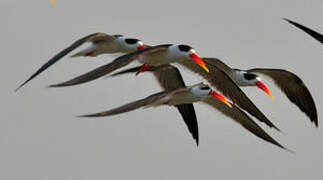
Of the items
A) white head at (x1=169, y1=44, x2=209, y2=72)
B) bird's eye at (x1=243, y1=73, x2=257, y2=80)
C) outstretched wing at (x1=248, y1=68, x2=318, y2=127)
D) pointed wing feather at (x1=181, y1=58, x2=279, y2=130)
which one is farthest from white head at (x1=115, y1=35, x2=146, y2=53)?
outstretched wing at (x1=248, y1=68, x2=318, y2=127)

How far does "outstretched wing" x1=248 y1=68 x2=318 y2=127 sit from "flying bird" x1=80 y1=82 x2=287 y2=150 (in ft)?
6.47

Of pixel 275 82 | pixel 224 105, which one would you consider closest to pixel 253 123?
pixel 224 105

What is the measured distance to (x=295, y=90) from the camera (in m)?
20.4

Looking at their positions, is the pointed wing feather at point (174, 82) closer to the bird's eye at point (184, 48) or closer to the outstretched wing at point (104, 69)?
the bird's eye at point (184, 48)

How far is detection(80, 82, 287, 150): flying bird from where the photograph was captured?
48.0ft

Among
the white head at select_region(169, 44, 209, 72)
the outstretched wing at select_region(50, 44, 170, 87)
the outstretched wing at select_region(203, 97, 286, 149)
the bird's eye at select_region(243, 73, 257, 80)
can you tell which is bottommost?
the outstretched wing at select_region(203, 97, 286, 149)

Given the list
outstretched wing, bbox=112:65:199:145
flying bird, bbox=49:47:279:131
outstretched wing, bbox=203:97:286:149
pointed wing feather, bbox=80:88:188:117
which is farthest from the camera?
outstretched wing, bbox=112:65:199:145

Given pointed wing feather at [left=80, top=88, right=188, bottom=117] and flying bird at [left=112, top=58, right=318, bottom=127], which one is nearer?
pointed wing feather at [left=80, top=88, right=188, bottom=117]

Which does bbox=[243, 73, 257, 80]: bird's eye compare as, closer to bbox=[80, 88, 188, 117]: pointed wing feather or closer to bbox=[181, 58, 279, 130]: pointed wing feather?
bbox=[181, 58, 279, 130]: pointed wing feather

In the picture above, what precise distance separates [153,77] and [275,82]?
308 cm

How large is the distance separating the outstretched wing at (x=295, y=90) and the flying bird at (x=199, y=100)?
1.97m

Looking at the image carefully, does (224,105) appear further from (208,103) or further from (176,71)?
(176,71)

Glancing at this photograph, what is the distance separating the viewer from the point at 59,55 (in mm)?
14914

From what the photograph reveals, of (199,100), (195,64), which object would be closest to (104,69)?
(199,100)
